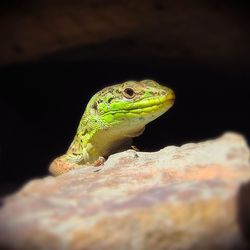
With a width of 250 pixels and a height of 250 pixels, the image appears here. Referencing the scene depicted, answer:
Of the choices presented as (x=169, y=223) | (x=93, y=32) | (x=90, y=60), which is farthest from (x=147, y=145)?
(x=169, y=223)

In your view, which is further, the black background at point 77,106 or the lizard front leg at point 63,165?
the black background at point 77,106

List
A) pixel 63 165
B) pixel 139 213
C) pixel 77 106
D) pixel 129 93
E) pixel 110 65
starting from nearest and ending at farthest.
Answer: pixel 139 213, pixel 129 93, pixel 63 165, pixel 110 65, pixel 77 106

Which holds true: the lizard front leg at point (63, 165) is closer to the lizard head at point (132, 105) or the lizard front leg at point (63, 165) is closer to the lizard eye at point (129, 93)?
the lizard head at point (132, 105)

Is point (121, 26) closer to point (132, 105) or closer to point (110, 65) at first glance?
point (132, 105)

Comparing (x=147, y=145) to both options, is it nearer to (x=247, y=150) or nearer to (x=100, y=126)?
(x=100, y=126)

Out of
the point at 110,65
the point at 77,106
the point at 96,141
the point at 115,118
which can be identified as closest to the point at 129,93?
the point at 115,118

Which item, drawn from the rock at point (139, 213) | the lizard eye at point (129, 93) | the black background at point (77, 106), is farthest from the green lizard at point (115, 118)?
the black background at point (77, 106)

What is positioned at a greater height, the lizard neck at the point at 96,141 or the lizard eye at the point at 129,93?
the lizard eye at the point at 129,93
